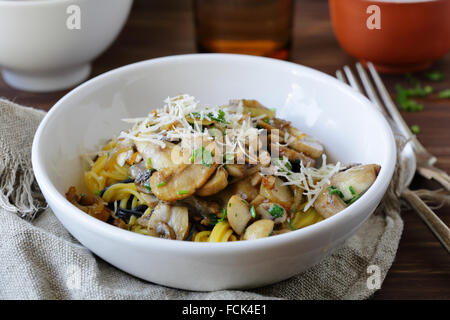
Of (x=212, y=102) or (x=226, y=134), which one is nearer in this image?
(x=226, y=134)

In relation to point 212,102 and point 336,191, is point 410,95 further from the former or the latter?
point 336,191

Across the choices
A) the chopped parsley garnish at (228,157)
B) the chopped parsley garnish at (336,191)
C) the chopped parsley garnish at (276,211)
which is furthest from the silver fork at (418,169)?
the chopped parsley garnish at (228,157)

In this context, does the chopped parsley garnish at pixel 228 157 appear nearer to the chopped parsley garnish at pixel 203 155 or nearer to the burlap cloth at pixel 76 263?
the chopped parsley garnish at pixel 203 155

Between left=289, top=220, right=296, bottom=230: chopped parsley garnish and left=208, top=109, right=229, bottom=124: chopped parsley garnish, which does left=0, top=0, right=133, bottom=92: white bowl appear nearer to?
left=208, top=109, right=229, bottom=124: chopped parsley garnish

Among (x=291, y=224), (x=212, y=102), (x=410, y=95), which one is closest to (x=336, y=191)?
(x=291, y=224)

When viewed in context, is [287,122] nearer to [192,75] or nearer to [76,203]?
[192,75]

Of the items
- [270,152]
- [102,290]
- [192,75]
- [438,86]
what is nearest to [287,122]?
[270,152]
